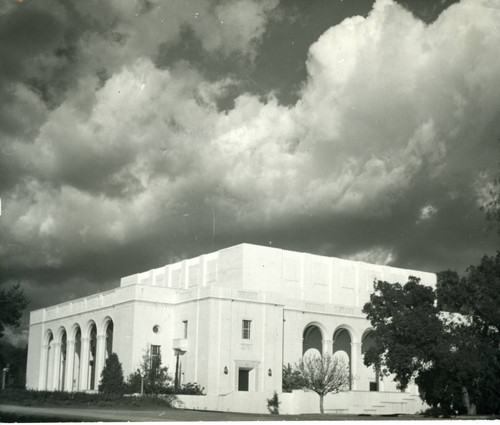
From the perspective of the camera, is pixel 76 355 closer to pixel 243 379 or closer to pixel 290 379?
pixel 243 379

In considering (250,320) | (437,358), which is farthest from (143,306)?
(437,358)

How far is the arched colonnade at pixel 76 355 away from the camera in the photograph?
42.7 metres

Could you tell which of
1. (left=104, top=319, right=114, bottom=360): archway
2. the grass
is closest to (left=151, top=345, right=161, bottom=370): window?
(left=104, top=319, right=114, bottom=360): archway

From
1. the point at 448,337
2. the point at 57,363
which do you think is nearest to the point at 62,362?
the point at 57,363

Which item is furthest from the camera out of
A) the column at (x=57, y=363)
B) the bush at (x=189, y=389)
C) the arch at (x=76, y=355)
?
the column at (x=57, y=363)

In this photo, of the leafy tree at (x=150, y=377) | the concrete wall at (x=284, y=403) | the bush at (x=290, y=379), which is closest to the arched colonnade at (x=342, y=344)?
the bush at (x=290, y=379)

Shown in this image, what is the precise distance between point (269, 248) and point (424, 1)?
75.2 ft

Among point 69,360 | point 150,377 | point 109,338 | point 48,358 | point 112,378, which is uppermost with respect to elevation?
point 109,338

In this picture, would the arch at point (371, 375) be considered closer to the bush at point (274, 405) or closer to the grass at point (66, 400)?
the bush at point (274, 405)

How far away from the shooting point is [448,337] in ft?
97.5

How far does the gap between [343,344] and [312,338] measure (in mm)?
2409

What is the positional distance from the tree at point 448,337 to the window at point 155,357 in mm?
11527

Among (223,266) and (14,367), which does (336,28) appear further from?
(14,367)

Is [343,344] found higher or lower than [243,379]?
higher
